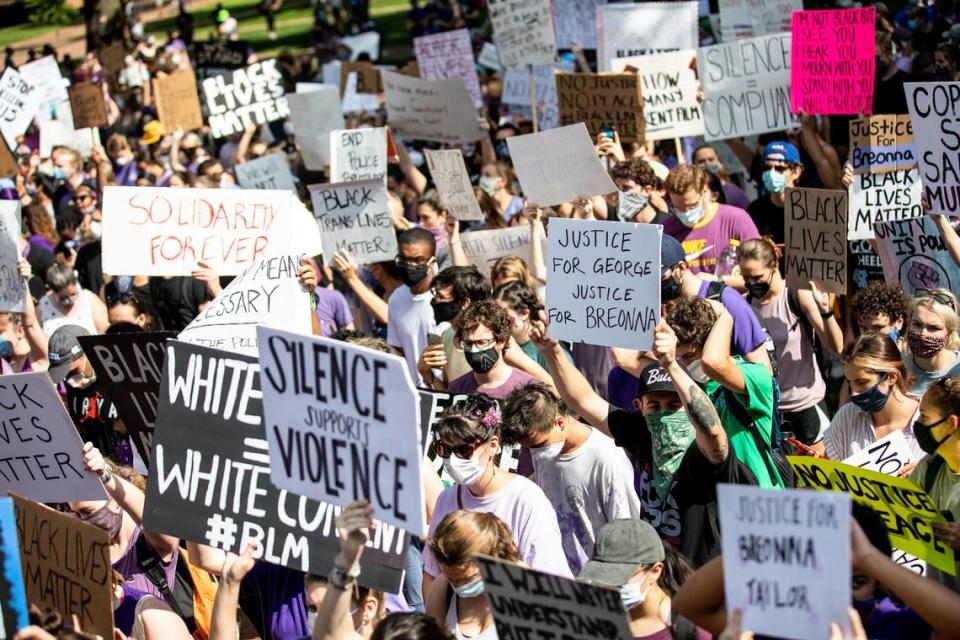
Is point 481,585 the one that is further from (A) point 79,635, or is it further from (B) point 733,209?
(B) point 733,209

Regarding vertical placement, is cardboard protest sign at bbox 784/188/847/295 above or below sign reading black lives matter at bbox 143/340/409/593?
below

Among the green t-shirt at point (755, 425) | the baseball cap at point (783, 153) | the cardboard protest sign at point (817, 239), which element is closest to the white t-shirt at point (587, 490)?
the green t-shirt at point (755, 425)

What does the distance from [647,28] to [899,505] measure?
29.0 ft

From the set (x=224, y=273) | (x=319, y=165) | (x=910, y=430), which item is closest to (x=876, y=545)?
(x=910, y=430)

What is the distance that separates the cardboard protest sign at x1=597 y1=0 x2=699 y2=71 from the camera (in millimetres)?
12836

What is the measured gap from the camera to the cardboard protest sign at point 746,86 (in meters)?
11.2

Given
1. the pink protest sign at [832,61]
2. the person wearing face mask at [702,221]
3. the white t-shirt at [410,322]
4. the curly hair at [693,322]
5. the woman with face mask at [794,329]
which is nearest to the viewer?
the curly hair at [693,322]

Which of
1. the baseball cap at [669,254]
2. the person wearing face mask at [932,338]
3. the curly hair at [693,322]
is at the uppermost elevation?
the curly hair at [693,322]

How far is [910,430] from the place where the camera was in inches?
233

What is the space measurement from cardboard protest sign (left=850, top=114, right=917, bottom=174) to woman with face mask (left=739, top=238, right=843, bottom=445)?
122 centimetres

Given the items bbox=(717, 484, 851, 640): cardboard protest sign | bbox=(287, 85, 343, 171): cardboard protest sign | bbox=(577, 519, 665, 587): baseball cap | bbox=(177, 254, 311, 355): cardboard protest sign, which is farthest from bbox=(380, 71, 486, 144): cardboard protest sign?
bbox=(717, 484, 851, 640): cardboard protest sign

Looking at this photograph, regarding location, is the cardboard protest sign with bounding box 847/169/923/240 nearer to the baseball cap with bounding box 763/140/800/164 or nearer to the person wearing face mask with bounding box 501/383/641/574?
the baseball cap with bounding box 763/140/800/164

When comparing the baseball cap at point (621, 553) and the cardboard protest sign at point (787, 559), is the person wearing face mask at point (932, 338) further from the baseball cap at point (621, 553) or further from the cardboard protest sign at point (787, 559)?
the cardboard protest sign at point (787, 559)

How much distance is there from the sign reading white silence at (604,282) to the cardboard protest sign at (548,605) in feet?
7.41
